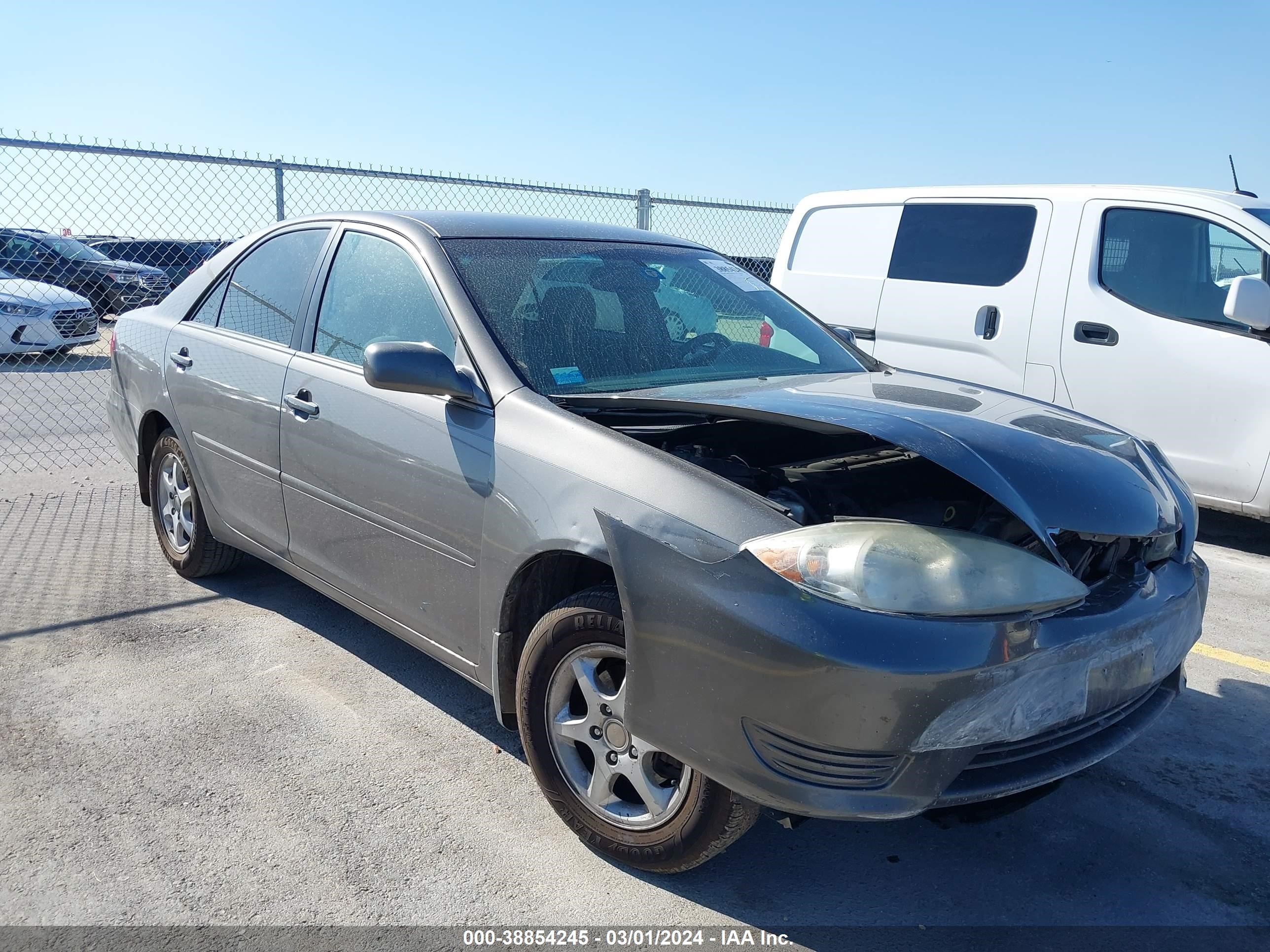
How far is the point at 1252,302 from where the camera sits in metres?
5.22

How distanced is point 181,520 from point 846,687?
347cm

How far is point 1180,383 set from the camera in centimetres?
565

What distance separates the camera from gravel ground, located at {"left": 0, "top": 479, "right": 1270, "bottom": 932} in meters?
2.49

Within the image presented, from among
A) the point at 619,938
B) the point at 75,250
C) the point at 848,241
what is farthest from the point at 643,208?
the point at 75,250

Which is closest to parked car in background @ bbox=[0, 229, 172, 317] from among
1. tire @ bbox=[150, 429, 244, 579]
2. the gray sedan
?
tire @ bbox=[150, 429, 244, 579]

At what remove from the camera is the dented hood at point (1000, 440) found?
2.39m

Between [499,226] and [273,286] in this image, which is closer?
[499,226]

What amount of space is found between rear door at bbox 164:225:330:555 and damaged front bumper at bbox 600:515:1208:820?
184cm

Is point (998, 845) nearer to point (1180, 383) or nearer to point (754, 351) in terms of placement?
point (754, 351)

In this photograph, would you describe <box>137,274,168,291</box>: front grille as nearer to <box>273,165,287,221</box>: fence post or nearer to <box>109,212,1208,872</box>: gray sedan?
<box>273,165,287,221</box>: fence post

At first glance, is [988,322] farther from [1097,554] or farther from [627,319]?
[1097,554]

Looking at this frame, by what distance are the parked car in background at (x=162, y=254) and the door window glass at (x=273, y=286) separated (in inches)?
338

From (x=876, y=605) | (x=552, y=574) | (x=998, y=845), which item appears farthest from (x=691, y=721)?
(x=998, y=845)

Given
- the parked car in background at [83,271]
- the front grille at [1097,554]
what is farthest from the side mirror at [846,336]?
the parked car in background at [83,271]
